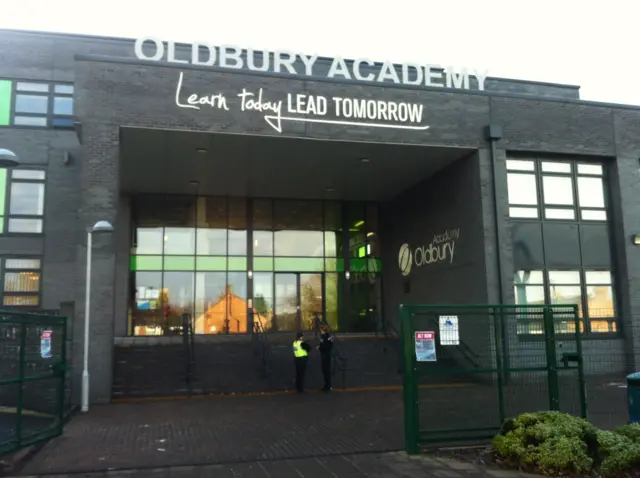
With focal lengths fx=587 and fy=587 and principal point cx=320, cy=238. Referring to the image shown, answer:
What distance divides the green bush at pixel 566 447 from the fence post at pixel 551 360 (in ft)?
3.00

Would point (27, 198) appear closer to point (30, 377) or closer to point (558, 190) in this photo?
point (30, 377)

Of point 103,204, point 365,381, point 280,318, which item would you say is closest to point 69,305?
point 103,204

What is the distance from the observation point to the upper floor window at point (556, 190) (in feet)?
57.6

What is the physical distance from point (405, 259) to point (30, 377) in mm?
16305

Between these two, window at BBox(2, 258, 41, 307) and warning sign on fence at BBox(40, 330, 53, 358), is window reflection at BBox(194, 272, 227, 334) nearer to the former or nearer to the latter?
window at BBox(2, 258, 41, 307)

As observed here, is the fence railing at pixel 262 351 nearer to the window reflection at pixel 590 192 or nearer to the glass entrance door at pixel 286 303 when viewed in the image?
the glass entrance door at pixel 286 303

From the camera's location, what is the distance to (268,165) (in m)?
18.4

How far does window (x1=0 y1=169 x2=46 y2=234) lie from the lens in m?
20.1

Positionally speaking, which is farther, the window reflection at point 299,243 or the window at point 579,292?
the window reflection at point 299,243

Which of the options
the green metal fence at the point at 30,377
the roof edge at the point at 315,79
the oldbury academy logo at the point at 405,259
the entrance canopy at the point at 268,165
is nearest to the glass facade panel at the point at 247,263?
the entrance canopy at the point at 268,165

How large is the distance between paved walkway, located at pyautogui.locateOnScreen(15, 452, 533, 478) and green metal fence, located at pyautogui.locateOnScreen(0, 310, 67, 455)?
4.28 feet

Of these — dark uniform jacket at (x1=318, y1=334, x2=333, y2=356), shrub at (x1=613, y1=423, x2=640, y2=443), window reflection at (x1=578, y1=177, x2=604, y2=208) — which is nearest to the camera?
shrub at (x1=613, y1=423, x2=640, y2=443)

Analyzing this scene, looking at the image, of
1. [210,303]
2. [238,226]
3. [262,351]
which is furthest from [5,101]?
[262,351]

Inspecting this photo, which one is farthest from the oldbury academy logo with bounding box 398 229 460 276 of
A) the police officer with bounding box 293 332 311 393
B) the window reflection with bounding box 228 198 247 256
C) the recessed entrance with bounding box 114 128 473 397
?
the police officer with bounding box 293 332 311 393
